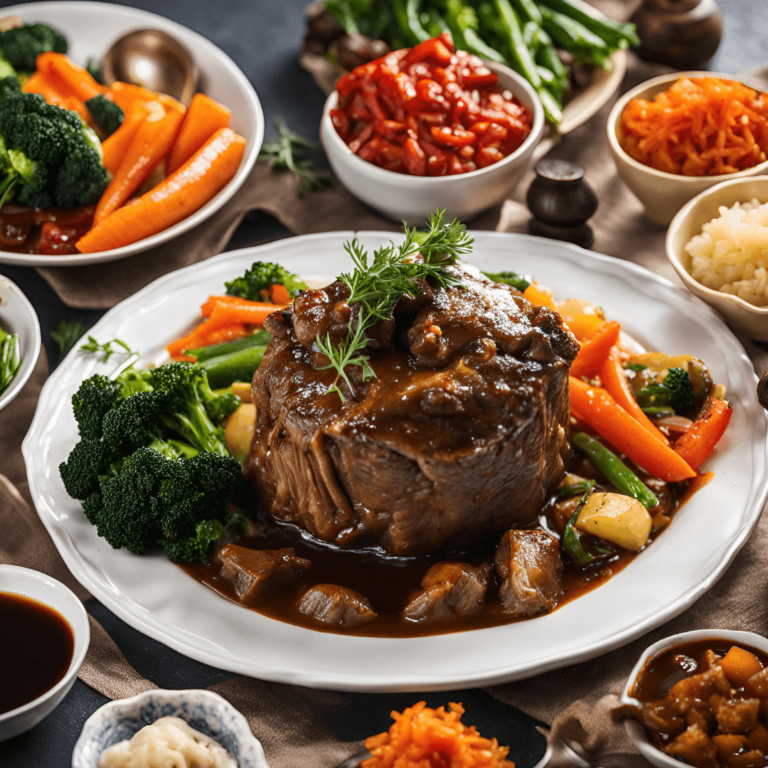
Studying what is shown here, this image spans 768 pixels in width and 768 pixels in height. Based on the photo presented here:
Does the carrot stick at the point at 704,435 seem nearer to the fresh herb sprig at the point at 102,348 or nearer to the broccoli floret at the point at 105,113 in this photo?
the fresh herb sprig at the point at 102,348

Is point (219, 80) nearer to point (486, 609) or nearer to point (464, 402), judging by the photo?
point (464, 402)

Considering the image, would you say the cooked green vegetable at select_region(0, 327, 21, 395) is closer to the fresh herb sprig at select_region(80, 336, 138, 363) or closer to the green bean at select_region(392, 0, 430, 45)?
the fresh herb sprig at select_region(80, 336, 138, 363)

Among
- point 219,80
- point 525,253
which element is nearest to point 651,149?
point 525,253

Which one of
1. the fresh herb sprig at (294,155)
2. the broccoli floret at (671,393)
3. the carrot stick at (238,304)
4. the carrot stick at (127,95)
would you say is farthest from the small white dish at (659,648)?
the carrot stick at (127,95)

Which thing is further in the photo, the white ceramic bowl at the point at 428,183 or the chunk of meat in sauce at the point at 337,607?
the white ceramic bowl at the point at 428,183

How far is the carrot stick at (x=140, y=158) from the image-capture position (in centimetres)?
622

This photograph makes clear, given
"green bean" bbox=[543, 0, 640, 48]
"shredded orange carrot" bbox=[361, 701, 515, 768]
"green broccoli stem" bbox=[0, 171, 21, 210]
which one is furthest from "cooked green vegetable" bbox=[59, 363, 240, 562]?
"green bean" bbox=[543, 0, 640, 48]

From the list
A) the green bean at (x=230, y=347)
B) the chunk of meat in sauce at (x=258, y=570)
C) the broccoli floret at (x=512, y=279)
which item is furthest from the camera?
the broccoli floret at (x=512, y=279)

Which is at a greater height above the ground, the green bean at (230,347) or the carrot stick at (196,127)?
the carrot stick at (196,127)

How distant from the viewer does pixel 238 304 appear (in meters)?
5.33

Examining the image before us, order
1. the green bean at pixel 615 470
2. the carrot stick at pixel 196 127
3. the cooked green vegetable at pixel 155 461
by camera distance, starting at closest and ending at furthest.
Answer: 1. the cooked green vegetable at pixel 155 461
2. the green bean at pixel 615 470
3. the carrot stick at pixel 196 127

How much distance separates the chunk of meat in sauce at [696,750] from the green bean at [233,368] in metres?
3.14

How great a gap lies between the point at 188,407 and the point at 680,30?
5.43m

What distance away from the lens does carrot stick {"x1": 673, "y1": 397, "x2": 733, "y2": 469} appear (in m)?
4.46
